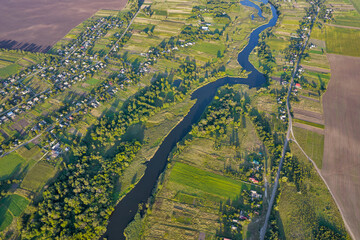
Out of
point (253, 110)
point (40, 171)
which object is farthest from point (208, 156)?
point (40, 171)

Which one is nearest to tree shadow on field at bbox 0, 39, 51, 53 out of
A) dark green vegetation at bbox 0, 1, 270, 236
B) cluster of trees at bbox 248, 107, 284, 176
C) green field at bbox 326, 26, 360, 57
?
dark green vegetation at bbox 0, 1, 270, 236

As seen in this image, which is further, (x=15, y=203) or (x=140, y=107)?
(x=140, y=107)

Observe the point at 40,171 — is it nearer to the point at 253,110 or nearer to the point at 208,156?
the point at 208,156

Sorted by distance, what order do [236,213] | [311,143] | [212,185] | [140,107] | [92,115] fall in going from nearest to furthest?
[236,213] → [212,185] → [311,143] → [92,115] → [140,107]

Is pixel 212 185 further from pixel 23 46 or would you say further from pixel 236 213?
pixel 23 46

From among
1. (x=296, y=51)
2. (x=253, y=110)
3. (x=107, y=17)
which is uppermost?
(x=107, y=17)

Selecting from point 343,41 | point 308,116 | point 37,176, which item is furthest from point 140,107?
point 343,41
